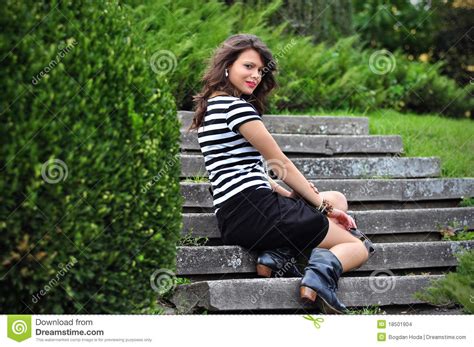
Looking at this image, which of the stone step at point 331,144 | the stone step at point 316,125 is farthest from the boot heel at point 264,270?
the stone step at point 316,125

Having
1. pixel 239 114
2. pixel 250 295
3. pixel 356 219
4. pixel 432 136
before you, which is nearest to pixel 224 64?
pixel 239 114

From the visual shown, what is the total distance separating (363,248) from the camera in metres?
5.18

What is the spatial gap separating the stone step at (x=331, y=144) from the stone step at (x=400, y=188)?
614 millimetres

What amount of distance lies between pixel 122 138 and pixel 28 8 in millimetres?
748

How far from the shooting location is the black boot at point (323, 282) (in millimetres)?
4777

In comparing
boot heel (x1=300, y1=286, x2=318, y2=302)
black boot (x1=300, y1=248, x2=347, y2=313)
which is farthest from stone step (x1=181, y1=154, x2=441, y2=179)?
boot heel (x1=300, y1=286, x2=318, y2=302)

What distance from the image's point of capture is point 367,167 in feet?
23.1

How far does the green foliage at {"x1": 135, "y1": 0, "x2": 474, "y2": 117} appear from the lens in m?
7.91

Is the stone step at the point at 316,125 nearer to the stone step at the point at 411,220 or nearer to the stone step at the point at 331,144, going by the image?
the stone step at the point at 331,144

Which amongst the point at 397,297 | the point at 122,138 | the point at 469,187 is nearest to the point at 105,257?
the point at 122,138

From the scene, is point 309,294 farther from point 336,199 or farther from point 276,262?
point 336,199

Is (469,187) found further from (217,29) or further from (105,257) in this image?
(105,257)

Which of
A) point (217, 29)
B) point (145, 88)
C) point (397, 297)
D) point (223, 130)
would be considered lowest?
point (397, 297)

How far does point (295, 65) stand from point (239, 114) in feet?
13.7
